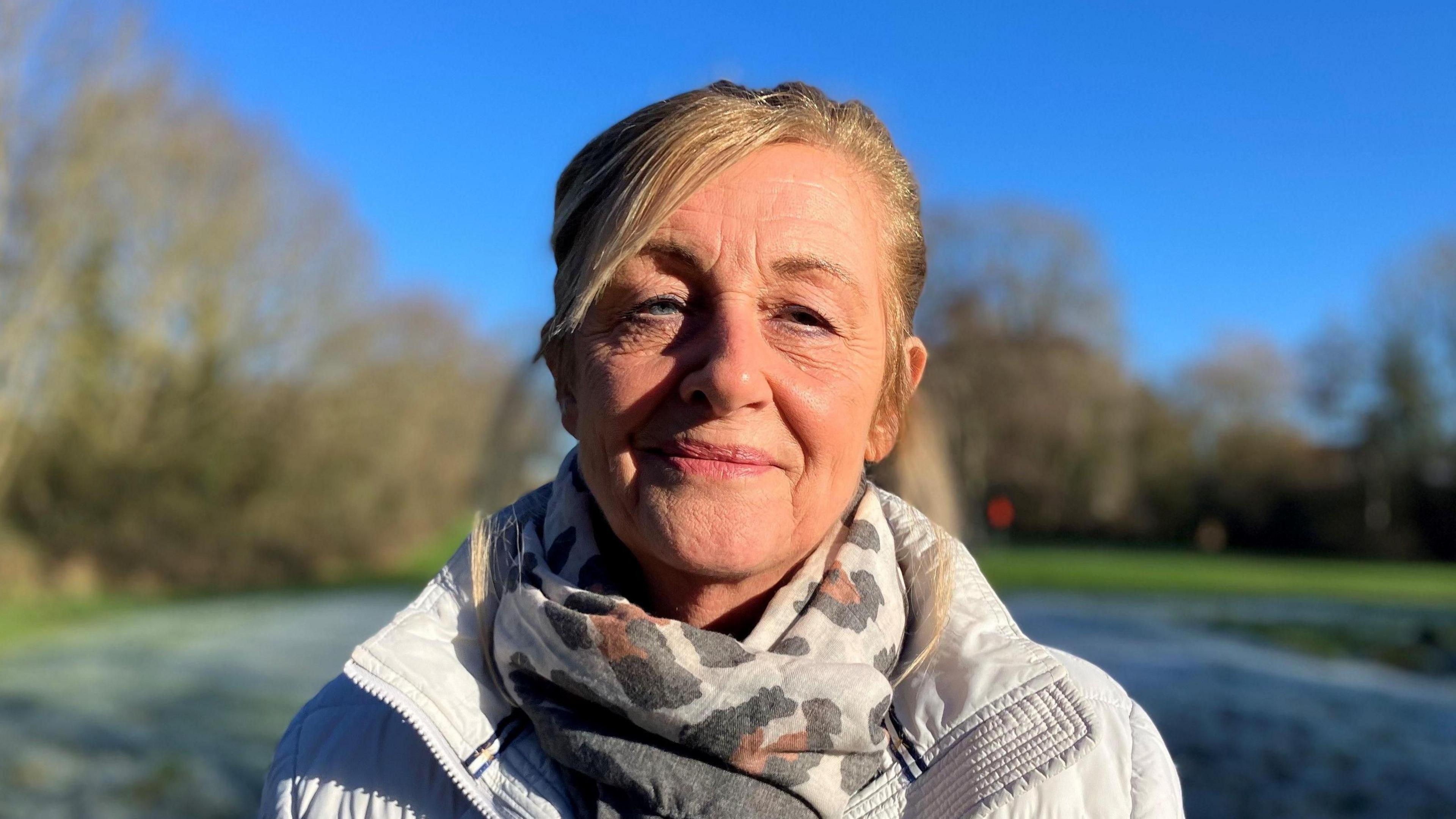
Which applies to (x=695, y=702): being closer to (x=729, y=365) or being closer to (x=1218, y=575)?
(x=729, y=365)

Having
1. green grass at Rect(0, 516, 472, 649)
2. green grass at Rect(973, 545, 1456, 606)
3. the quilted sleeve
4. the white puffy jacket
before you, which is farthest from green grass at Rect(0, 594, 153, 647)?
the quilted sleeve

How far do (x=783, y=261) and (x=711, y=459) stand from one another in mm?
325

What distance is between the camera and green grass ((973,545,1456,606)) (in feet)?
68.8

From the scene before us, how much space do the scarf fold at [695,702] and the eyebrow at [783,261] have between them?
519 mm

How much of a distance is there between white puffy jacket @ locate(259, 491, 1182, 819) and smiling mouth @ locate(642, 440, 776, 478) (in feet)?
1.50

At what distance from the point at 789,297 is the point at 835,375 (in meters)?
0.15

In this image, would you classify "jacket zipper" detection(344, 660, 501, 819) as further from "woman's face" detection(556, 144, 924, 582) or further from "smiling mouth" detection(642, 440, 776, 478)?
"smiling mouth" detection(642, 440, 776, 478)

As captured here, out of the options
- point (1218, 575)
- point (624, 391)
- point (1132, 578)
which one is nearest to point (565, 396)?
point (624, 391)

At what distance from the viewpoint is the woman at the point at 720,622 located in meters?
1.53

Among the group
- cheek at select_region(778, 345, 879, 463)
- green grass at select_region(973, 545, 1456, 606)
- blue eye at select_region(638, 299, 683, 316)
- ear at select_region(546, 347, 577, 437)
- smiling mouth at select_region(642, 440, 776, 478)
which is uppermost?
blue eye at select_region(638, 299, 683, 316)

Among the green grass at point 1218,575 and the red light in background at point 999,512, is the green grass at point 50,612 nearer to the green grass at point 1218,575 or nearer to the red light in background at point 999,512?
the green grass at point 1218,575

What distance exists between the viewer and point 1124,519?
3928cm

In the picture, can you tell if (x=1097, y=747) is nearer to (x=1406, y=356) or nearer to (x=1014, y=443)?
(x=1014, y=443)

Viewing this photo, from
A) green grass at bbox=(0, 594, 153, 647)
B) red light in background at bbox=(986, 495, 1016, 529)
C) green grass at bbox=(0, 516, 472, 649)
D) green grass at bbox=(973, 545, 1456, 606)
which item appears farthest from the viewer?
red light in background at bbox=(986, 495, 1016, 529)
